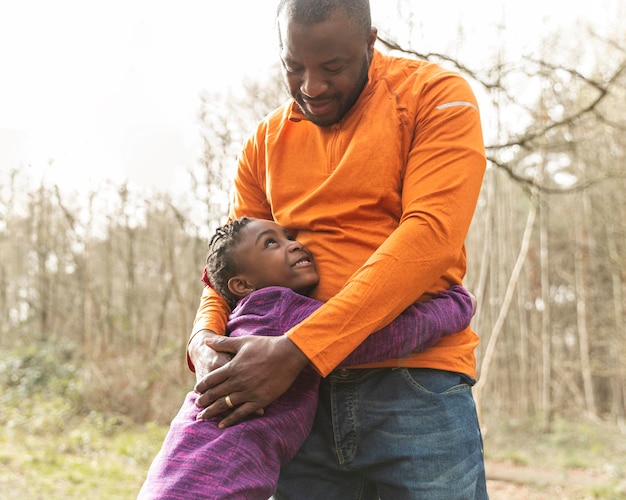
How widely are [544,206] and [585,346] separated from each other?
2403mm

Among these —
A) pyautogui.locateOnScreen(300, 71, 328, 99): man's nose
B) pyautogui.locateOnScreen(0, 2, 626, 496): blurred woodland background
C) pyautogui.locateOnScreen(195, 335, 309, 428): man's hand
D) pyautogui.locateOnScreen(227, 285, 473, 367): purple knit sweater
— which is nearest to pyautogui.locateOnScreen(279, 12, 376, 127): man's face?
pyautogui.locateOnScreen(300, 71, 328, 99): man's nose

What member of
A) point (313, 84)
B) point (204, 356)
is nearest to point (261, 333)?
point (204, 356)

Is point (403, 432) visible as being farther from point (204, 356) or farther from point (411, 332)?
point (204, 356)

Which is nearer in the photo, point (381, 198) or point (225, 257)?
point (381, 198)

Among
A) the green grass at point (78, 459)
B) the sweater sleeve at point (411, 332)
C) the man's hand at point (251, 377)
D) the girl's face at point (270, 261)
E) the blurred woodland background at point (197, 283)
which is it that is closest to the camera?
the man's hand at point (251, 377)

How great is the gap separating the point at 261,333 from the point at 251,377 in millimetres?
179

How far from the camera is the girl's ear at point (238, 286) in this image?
1698mm

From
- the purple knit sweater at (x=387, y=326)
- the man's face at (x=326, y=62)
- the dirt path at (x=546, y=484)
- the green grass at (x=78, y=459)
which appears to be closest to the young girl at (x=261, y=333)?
the purple knit sweater at (x=387, y=326)

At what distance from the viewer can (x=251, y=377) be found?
1.37 metres

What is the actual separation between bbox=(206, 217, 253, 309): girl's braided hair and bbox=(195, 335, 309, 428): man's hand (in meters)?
0.30

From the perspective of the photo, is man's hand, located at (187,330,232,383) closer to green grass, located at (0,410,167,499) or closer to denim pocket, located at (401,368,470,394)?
denim pocket, located at (401,368,470,394)

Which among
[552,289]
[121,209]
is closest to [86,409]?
[121,209]

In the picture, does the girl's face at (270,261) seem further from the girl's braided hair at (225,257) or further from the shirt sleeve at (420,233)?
the shirt sleeve at (420,233)

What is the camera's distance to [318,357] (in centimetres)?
136
